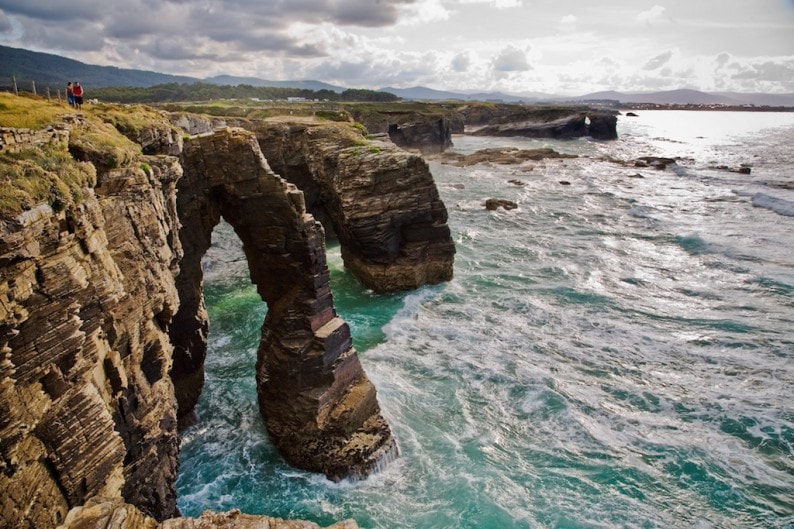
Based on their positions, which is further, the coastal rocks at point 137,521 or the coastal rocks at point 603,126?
the coastal rocks at point 603,126

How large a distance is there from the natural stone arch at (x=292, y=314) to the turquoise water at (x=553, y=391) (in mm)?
1226

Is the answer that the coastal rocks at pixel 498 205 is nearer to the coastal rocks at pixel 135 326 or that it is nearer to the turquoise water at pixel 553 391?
the turquoise water at pixel 553 391

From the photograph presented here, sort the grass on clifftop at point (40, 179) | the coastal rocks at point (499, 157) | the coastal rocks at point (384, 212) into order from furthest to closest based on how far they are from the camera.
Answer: the coastal rocks at point (499, 157) → the coastal rocks at point (384, 212) → the grass on clifftop at point (40, 179)

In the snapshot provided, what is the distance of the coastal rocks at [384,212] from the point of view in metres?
29.8

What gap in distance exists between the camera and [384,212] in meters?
30.0

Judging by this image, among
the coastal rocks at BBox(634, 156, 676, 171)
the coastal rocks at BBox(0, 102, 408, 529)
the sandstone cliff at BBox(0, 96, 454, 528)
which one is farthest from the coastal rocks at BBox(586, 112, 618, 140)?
the sandstone cliff at BBox(0, 96, 454, 528)

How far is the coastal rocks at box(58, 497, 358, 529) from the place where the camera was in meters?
8.00

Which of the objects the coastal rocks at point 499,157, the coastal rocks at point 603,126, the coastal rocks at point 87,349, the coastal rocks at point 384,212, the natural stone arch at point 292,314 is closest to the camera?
the coastal rocks at point 87,349

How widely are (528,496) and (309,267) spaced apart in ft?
35.1

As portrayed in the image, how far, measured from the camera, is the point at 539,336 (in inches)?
1050

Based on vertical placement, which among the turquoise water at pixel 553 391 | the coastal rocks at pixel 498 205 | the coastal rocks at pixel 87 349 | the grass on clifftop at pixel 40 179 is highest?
the grass on clifftop at pixel 40 179

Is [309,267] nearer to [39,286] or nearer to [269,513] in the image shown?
[269,513]

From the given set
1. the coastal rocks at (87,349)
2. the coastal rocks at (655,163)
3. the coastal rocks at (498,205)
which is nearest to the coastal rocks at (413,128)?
the coastal rocks at (655,163)

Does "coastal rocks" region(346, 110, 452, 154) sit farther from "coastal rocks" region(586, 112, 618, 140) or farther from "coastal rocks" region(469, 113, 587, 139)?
"coastal rocks" region(586, 112, 618, 140)
